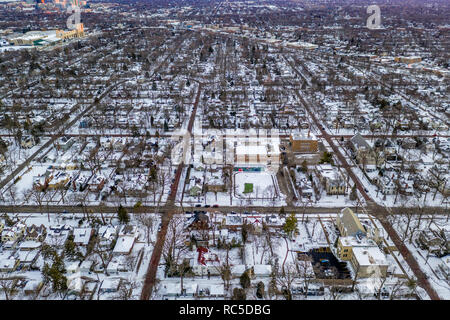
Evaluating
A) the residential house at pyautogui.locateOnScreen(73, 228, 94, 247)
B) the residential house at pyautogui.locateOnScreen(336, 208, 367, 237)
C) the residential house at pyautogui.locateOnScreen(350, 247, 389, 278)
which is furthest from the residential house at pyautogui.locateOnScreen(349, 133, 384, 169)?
the residential house at pyautogui.locateOnScreen(73, 228, 94, 247)

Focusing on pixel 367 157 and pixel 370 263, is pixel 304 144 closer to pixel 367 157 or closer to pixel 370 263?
pixel 367 157

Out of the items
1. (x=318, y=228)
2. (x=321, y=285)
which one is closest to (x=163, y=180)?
(x=318, y=228)

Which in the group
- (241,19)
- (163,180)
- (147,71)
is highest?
(241,19)

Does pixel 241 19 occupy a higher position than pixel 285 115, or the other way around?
pixel 241 19

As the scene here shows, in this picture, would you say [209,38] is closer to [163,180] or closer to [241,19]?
[241,19]

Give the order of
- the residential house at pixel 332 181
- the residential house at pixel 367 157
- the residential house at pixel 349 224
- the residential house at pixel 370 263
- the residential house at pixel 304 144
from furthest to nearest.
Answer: the residential house at pixel 304 144 < the residential house at pixel 367 157 < the residential house at pixel 332 181 < the residential house at pixel 349 224 < the residential house at pixel 370 263

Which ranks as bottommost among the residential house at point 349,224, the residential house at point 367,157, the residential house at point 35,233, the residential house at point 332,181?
the residential house at point 35,233

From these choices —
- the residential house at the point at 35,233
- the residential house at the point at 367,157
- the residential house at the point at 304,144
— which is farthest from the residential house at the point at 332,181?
the residential house at the point at 35,233

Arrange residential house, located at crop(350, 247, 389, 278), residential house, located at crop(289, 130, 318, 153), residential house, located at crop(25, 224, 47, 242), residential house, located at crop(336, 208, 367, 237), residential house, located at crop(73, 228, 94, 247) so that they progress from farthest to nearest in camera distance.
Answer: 1. residential house, located at crop(289, 130, 318, 153)
2. residential house, located at crop(25, 224, 47, 242)
3. residential house, located at crop(73, 228, 94, 247)
4. residential house, located at crop(336, 208, 367, 237)
5. residential house, located at crop(350, 247, 389, 278)

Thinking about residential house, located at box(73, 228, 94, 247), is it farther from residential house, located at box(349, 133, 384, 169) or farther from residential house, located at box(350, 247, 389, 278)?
residential house, located at box(349, 133, 384, 169)

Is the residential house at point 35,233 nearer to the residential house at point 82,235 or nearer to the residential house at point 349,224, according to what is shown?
the residential house at point 82,235

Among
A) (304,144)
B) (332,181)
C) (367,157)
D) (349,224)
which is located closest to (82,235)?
(349,224)
